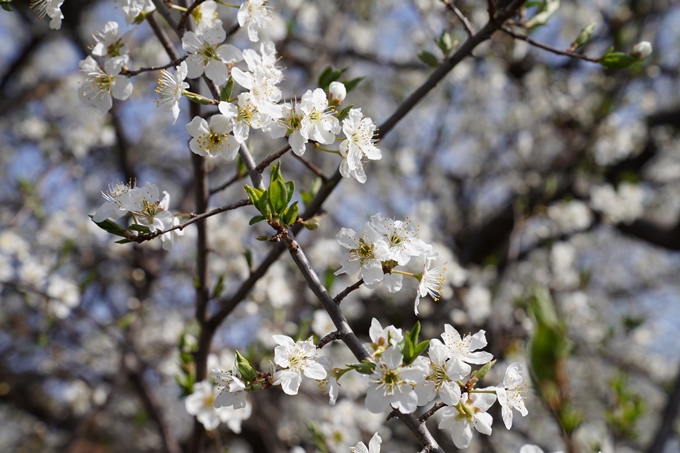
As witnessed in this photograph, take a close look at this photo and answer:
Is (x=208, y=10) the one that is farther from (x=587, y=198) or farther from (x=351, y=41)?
Result: (x=351, y=41)

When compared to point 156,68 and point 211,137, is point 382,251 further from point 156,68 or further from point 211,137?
point 156,68

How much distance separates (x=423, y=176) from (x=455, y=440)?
13.0 ft

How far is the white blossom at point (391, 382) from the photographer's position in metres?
0.95

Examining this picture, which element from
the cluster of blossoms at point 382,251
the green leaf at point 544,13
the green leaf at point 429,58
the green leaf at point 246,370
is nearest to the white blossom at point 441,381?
the cluster of blossoms at point 382,251

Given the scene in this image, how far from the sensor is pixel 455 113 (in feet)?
20.3

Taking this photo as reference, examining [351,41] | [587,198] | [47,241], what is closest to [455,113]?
[351,41]

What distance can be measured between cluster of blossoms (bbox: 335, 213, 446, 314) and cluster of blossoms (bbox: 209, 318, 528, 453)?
0.34 ft

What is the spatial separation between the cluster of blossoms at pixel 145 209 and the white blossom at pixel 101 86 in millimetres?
259

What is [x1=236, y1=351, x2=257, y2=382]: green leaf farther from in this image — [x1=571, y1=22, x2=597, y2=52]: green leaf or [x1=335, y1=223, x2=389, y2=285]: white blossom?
[x1=571, y1=22, x2=597, y2=52]: green leaf

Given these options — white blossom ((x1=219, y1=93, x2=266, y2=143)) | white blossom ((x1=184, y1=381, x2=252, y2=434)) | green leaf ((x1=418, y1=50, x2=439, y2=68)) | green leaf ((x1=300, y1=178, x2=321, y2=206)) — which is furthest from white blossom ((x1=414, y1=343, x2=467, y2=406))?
green leaf ((x1=418, y1=50, x2=439, y2=68))

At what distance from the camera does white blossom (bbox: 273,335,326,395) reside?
105cm

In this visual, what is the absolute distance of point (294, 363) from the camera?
108 cm

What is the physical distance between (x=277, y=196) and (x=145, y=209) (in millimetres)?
330

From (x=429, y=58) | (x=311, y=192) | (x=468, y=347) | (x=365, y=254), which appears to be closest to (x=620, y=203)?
(x=429, y=58)
